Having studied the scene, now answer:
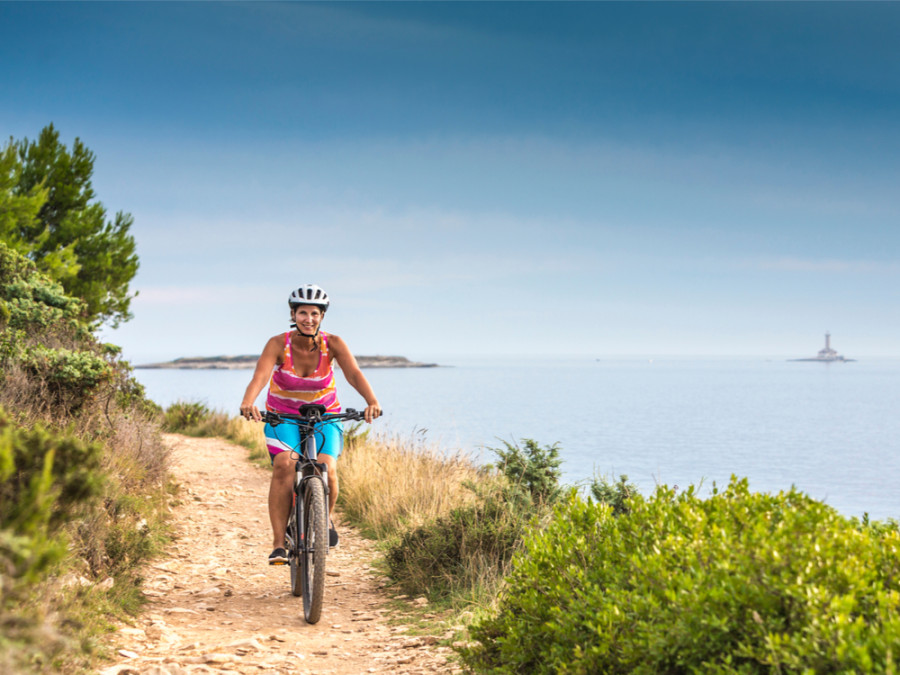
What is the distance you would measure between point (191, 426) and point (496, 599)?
16762 mm

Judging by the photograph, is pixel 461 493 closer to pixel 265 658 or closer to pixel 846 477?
pixel 265 658

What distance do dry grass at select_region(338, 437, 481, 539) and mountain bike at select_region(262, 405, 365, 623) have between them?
1806 mm

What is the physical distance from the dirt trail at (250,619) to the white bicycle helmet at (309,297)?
2.57 metres

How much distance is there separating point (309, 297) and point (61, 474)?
124 inches

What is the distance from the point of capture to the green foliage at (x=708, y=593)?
2.44 metres

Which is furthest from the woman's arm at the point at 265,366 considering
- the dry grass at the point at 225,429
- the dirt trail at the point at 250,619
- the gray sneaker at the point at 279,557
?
the dry grass at the point at 225,429

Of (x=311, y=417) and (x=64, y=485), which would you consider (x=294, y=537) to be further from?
(x=64, y=485)

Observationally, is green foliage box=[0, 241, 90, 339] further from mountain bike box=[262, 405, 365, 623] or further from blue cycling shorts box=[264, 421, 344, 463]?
mountain bike box=[262, 405, 365, 623]

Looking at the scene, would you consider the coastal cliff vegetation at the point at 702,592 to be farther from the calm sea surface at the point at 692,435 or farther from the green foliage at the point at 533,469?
the calm sea surface at the point at 692,435

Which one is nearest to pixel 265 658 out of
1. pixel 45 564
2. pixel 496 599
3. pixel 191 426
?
pixel 496 599

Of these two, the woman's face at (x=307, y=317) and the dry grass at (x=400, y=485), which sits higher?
the woman's face at (x=307, y=317)

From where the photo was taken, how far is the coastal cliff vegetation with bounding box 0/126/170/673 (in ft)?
7.38

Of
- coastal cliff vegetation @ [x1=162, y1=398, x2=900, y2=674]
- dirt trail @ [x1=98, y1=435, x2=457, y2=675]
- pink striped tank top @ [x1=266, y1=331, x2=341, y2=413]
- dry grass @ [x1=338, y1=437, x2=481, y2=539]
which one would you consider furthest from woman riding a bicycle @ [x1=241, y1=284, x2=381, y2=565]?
dry grass @ [x1=338, y1=437, x2=481, y2=539]

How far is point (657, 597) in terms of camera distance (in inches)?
116
